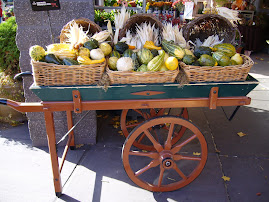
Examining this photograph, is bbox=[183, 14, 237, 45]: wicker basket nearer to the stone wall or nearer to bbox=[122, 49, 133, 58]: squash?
bbox=[122, 49, 133, 58]: squash

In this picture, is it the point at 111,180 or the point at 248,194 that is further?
the point at 111,180

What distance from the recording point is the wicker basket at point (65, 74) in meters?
1.99

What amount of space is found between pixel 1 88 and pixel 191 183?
299 centimetres

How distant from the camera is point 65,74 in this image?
2.03 metres

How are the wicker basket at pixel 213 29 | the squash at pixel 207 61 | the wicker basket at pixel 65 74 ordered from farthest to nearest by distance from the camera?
the wicker basket at pixel 213 29 < the squash at pixel 207 61 < the wicker basket at pixel 65 74

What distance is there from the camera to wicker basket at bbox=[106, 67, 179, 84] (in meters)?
2.03

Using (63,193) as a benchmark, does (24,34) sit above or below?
above

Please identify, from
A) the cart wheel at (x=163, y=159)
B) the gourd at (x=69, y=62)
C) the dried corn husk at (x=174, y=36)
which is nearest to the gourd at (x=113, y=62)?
the gourd at (x=69, y=62)

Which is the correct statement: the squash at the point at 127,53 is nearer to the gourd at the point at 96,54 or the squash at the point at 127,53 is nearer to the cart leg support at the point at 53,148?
the gourd at the point at 96,54

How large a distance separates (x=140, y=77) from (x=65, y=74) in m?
0.61

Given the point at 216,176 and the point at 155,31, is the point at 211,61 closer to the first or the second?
the point at 155,31

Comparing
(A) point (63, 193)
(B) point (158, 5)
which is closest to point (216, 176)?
(A) point (63, 193)

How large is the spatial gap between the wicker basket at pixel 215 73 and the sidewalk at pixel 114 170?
118cm

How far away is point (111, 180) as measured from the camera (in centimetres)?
269
